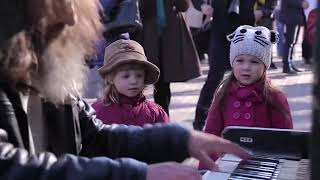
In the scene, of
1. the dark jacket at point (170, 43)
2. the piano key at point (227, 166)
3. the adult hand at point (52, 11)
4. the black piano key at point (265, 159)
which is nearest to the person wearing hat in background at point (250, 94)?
the black piano key at point (265, 159)

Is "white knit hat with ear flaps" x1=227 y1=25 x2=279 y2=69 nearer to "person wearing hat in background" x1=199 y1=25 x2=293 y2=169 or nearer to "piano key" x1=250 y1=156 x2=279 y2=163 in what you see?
"person wearing hat in background" x1=199 y1=25 x2=293 y2=169

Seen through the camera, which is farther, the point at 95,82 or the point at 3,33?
the point at 95,82

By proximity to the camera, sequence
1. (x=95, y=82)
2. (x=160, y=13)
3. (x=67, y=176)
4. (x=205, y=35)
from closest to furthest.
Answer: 1. (x=67, y=176)
2. (x=160, y=13)
3. (x=95, y=82)
4. (x=205, y=35)

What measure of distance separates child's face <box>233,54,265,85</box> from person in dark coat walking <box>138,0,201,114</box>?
2.15m

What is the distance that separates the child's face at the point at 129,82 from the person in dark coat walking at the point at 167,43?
183 cm

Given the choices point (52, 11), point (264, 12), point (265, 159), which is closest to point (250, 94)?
point (265, 159)

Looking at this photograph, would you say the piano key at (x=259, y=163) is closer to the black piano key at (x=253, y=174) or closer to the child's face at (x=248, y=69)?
the black piano key at (x=253, y=174)

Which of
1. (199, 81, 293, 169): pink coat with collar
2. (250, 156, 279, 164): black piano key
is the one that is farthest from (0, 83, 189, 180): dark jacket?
(199, 81, 293, 169): pink coat with collar

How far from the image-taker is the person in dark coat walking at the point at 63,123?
163cm

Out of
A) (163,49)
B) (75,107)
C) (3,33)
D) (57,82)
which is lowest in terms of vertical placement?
(163,49)

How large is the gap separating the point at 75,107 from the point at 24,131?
37 cm

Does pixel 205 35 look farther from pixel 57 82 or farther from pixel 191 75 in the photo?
pixel 57 82

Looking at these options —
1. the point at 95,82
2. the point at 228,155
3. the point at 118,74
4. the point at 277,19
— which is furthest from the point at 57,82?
the point at 277,19

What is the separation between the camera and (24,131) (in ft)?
5.99
